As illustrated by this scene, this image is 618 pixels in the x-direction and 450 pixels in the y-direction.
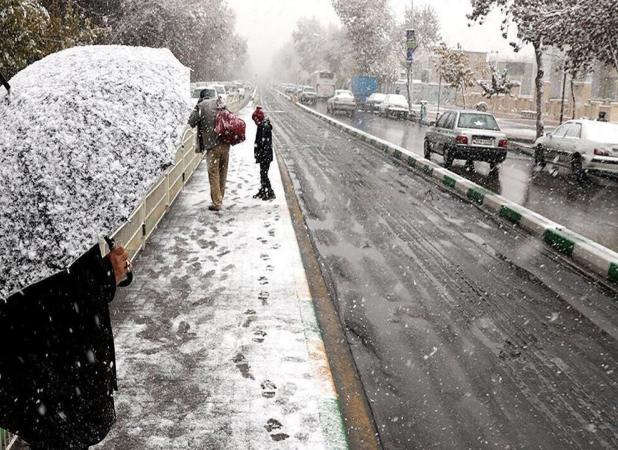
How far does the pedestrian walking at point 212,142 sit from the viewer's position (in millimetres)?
8789

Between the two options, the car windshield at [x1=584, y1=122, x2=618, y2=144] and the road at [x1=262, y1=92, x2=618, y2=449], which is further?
the car windshield at [x1=584, y1=122, x2=618, y2=144]

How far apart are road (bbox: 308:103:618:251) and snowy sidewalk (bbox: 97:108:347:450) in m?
5.27

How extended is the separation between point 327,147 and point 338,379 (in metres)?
15.9

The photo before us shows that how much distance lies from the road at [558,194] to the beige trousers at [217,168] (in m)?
5.75

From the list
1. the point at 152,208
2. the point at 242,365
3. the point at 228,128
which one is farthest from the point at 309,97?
the point at 242,365

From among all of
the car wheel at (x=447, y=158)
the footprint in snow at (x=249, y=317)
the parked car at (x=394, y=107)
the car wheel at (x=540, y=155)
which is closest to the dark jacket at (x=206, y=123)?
the footprint in snow at (x=249, y=317)

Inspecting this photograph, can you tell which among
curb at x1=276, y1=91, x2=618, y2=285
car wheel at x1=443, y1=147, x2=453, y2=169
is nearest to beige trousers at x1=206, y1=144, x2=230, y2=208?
Result: curb at x1=276, y1=91, x2=618, y2=285

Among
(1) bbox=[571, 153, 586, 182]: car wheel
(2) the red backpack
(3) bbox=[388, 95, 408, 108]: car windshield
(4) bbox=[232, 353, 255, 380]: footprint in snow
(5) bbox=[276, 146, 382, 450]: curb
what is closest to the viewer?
(5) bbox=[276, 146, 382, 450]: curb

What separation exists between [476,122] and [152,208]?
11.1m

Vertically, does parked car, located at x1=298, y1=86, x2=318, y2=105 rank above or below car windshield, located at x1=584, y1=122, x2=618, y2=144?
above

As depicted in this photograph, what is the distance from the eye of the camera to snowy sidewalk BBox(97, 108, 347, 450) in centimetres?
338

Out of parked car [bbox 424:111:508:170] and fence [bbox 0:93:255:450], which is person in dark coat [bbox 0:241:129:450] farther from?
parked car [bbox 424:111:508:170]

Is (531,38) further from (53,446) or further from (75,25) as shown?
(53,446)

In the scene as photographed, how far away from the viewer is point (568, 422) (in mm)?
3742
